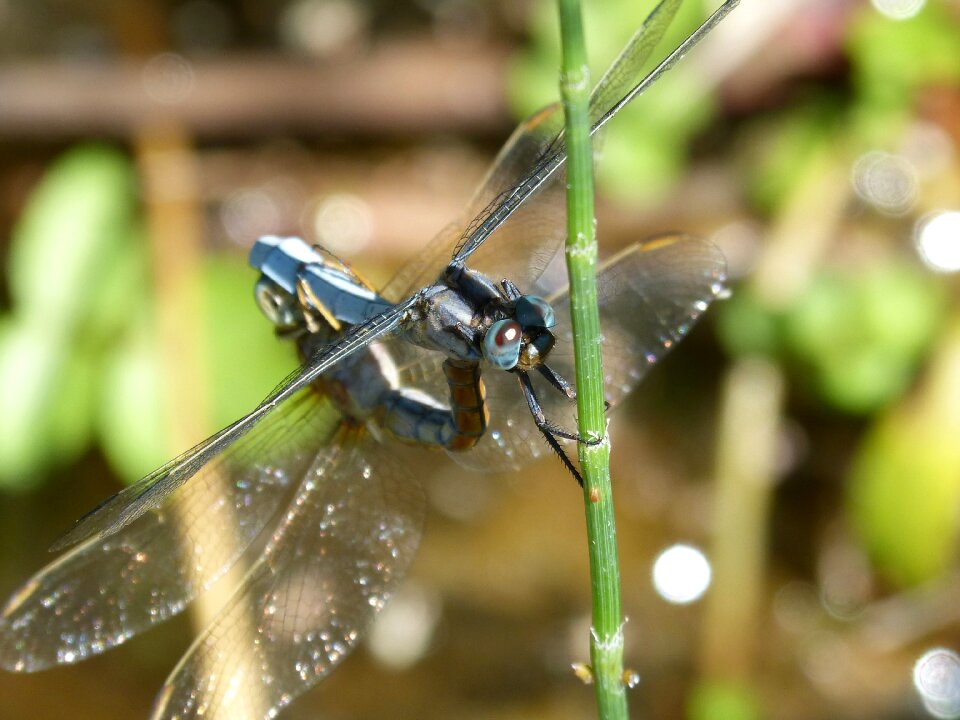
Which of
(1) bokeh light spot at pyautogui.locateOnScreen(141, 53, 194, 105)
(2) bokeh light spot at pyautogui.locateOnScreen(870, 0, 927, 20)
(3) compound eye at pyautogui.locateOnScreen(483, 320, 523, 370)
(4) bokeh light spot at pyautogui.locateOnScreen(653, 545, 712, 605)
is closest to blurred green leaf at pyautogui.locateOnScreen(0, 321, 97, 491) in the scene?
(1) bokeh light spot at pyautogui.locateOnScreen(141, 53, 194, 105)

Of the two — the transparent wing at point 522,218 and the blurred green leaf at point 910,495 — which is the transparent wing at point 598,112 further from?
the blurred green leaf at point 910,495

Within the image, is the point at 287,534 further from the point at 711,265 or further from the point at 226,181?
the point at 226,181

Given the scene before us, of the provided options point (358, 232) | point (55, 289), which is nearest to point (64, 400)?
point (55, 289)

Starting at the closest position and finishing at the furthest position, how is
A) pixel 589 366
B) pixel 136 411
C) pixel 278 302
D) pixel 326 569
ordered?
pixel 589 366
pixel 278 302
pixel 326 569
pixel 136 411

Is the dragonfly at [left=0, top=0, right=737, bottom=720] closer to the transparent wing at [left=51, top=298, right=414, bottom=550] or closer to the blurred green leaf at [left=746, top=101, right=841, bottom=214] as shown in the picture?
the transparent wing at [left=51, top=298, right=414, bottom=550]

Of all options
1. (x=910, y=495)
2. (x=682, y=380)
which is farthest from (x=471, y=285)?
(x=682, y=380)

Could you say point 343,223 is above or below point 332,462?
above

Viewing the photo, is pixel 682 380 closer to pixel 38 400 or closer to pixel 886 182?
pixel 886 182

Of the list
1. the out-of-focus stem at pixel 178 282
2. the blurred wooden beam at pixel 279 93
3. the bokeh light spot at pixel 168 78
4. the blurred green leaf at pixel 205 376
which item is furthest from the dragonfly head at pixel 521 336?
Answer: the bokeh light spot at pixel 168 78
